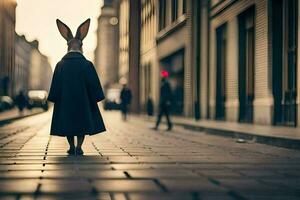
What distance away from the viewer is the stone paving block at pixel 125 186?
5.36m

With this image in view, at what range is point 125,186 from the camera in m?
5.56

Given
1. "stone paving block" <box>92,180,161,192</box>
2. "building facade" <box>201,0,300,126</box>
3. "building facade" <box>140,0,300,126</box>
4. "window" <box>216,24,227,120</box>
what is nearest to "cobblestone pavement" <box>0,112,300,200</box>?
"stone paving block" <box>92,180,161,192</box>

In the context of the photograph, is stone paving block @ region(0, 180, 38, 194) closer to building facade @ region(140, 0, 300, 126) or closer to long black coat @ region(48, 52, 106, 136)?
long black coat @ region(48, 52, 106, 136)

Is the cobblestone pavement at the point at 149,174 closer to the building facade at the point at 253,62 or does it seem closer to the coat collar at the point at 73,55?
the coat collar at the point at 73,55

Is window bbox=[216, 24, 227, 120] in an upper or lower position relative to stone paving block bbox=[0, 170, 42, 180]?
upper

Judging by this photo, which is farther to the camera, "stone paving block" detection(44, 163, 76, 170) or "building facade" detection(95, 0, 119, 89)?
"building facade" detection(95, 0, 119, 89)

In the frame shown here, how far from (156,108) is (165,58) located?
3933 millimetres

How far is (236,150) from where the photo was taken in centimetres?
1041

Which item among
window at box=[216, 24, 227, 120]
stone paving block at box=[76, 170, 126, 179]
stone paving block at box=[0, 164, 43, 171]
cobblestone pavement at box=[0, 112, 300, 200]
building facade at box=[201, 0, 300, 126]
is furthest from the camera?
window at box=[216, 24, 227, 120]

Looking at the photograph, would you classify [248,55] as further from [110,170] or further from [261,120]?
[110,170]

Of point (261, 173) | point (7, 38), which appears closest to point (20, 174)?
point (261, 173)

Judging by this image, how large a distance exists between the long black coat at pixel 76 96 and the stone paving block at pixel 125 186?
3048mm

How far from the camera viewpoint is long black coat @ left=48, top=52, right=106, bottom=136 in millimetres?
8867

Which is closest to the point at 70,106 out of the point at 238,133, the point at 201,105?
the point at 238,133
